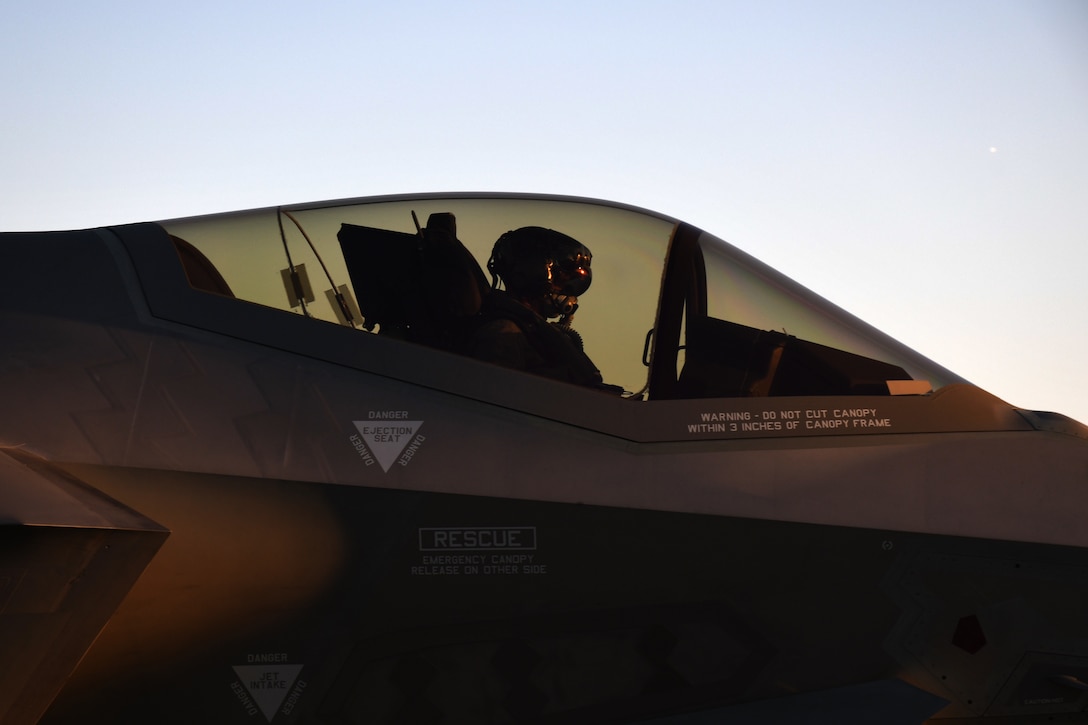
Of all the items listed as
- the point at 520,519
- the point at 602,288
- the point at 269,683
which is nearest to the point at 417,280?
the point at 602,288

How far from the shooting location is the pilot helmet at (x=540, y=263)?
512 centimetres

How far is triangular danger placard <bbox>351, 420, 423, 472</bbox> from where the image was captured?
4.33m

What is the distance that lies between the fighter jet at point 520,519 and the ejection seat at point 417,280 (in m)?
0.07

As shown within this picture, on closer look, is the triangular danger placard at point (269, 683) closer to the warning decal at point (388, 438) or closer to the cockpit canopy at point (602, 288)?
the warning decal at point (388, 438)

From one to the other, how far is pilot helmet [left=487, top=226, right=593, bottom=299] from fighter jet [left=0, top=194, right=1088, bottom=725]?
0.46 meters

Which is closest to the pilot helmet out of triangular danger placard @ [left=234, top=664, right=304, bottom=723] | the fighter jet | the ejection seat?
the ejection seat

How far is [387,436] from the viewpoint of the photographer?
14.3ft

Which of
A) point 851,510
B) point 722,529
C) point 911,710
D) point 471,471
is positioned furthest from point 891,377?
point 471,471

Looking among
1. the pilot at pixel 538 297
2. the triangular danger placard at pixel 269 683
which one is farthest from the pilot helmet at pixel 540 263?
the triangular danger placard at pixel 269 683

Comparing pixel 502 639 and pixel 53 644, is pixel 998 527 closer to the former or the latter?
pixel 502 639

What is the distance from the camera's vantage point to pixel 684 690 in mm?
4059

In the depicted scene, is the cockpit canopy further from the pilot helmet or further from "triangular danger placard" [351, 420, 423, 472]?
"triangular danger placard" [351, 420, 423, 472]

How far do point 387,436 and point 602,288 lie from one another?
1.36m

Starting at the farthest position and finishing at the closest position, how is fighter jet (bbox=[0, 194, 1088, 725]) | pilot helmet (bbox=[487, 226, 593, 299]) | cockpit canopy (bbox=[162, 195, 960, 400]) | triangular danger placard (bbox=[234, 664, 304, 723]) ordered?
pilot helmet (bbox=[487, 226, 593, 299])
cockpit canopy (bbox=[162, 195, 960, 400])
triangular danger placard (bbox=[234, 664, 304, 723])
fighter jet (bbox=[0, 194, 1088, 725])
